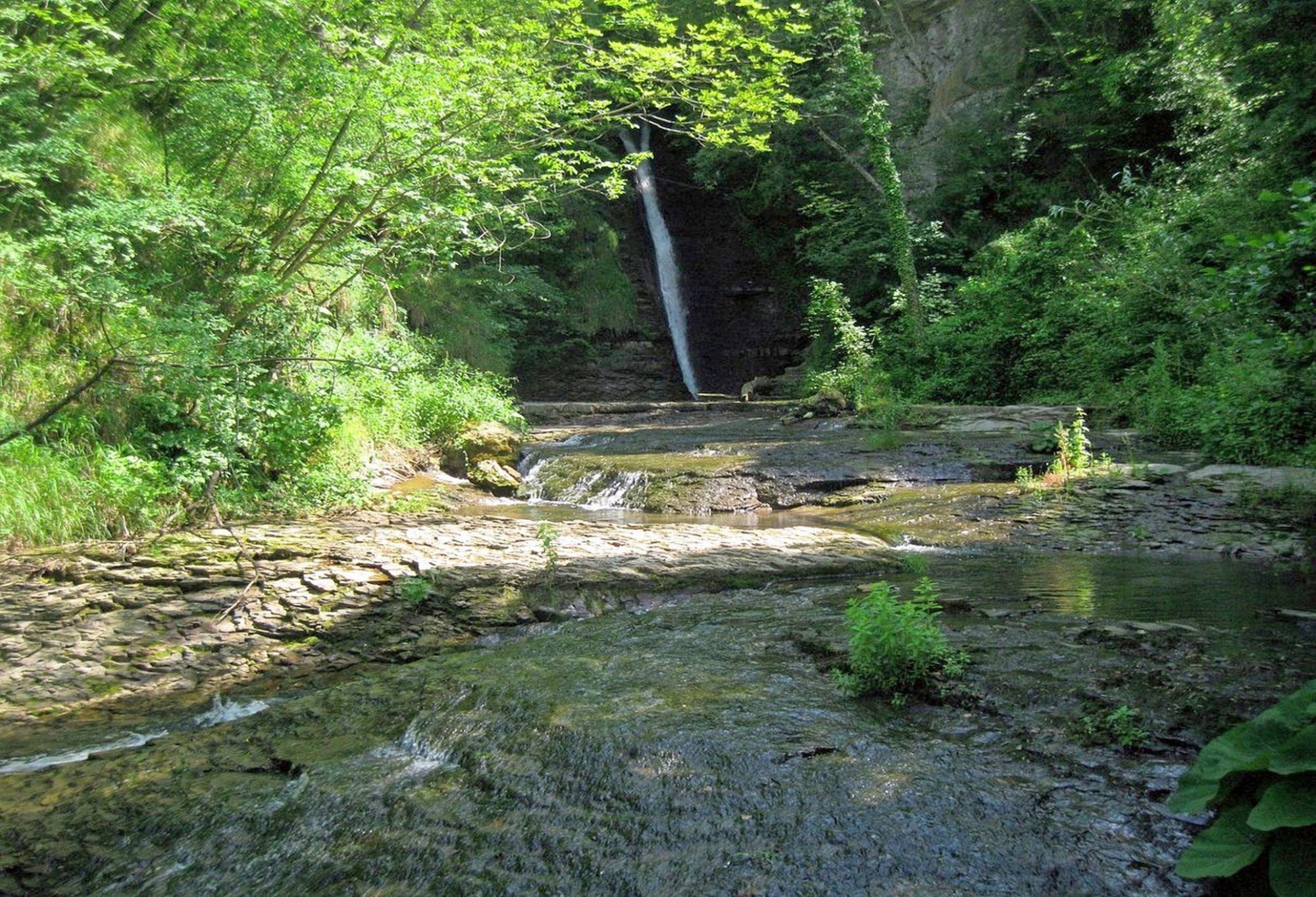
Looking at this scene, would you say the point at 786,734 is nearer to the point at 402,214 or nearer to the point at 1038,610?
the point at 1038,610

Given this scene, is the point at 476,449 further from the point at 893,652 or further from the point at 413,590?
the point at 893,652

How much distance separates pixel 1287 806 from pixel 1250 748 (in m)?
0.22

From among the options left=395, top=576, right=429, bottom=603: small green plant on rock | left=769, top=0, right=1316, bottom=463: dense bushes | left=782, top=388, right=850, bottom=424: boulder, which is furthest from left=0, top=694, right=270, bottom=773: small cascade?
left=782, top=388, right=850, bottom=424: boulder

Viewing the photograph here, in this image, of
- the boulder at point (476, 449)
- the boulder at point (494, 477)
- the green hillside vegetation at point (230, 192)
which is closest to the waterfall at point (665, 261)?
the boulder at point (476, 449)

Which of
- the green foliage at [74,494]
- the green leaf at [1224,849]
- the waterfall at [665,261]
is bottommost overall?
the green leaf at [1224,849]

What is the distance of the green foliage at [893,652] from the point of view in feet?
11.5

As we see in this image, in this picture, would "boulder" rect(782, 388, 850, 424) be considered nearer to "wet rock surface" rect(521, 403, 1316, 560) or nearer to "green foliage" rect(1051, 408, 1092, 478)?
"wet rock surface" rect(521, 403, 1316, 560)

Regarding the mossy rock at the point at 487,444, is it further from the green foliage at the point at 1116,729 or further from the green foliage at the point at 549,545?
the green foliage at the point at 1116,729

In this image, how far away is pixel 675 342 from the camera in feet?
77.4

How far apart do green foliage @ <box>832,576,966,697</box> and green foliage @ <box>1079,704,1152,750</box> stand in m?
0.57

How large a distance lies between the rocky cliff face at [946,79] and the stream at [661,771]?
17.1 metres

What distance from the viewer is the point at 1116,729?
9.79 feet

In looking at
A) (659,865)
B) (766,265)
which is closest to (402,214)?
(659,865)

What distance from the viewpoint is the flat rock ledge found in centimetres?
438
